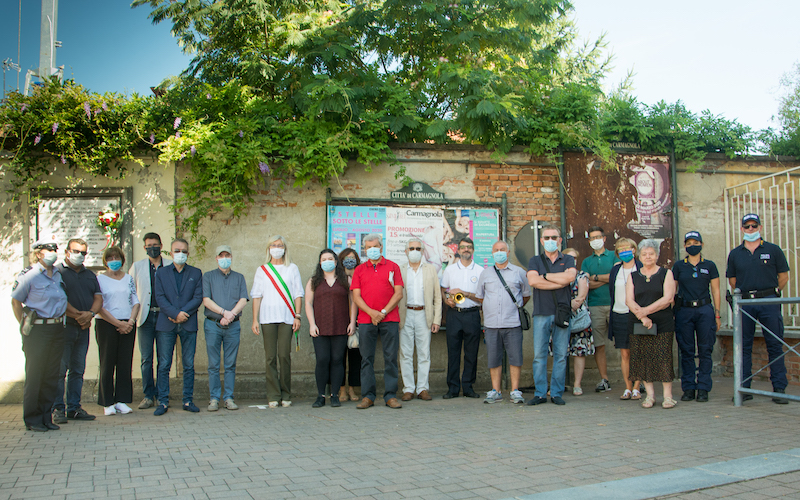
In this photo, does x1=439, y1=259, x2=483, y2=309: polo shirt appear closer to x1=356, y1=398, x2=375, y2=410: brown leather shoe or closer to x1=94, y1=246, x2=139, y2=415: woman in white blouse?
x1=356, y1=398, x2=375, y2=410: brown leather shoe

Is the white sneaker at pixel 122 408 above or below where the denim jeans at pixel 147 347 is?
below

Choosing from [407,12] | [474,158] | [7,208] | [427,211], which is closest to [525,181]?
[474,158]

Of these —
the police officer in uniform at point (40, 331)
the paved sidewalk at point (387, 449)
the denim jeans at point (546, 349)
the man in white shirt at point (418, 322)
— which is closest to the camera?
the paved sidewalk at point (387, 449)

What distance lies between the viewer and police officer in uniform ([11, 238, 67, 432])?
5812mm

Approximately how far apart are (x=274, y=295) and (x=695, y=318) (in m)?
5.05

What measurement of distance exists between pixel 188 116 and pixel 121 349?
3.26 meters

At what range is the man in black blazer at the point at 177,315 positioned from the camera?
7.03 metres

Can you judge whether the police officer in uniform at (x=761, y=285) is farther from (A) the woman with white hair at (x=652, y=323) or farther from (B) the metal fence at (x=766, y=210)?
(B) the metal fence at (x=766, y=210)

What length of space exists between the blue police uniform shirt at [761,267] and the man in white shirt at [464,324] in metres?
3.12

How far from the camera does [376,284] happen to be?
7359 millimetres

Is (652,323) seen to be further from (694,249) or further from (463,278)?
(463,278)

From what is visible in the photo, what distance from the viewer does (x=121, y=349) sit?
7004 mm

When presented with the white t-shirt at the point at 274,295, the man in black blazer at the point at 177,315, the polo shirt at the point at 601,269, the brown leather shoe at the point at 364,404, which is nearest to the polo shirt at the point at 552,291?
the polo shirt at the point at 601,269

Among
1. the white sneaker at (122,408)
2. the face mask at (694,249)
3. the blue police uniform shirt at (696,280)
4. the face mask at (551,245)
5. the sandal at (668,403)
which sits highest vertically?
the face mask at (551,245)
